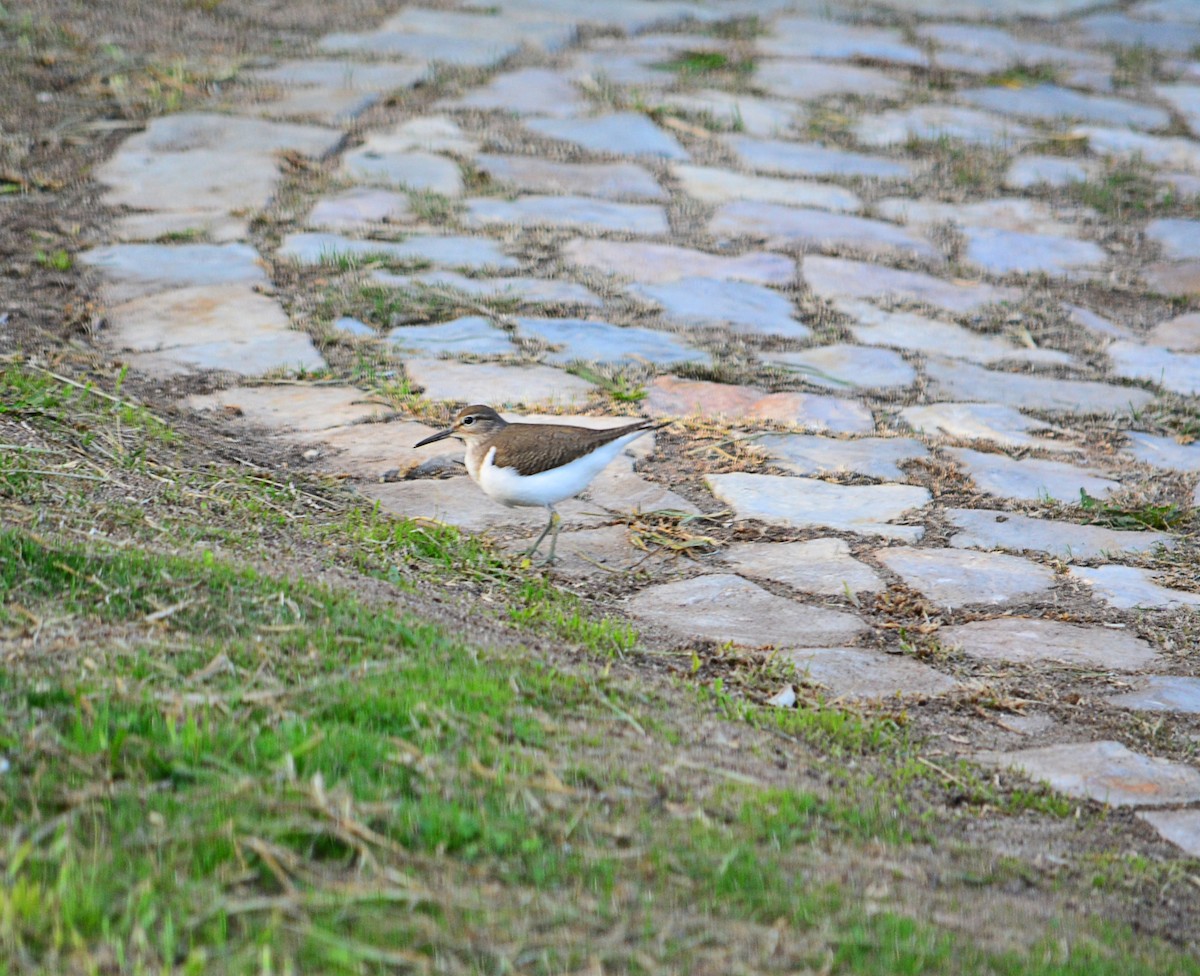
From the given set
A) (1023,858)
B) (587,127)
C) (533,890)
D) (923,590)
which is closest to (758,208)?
(587,127)

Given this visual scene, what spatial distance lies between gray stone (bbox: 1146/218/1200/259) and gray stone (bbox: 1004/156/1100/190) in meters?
0.63

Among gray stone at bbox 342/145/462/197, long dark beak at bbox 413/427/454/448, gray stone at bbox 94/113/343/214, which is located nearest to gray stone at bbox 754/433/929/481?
long dark beak at bbox 413/427/454/448

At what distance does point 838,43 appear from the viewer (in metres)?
10.2

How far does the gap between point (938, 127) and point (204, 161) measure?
4476mm

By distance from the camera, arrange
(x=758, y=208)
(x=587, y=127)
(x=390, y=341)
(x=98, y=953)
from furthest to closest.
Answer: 1. (x=587, y=127)
2. (x=758, y=208)
3. (x=390, y=341)
4. (x=98, y=953)

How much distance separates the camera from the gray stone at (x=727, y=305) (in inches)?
233

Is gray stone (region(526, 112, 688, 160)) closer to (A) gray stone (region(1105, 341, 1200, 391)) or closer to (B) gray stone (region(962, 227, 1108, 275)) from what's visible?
(B) gray stone (region(962, 227, 1108, 275))

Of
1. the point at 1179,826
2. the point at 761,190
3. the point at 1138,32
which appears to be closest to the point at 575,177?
the point at 761,190

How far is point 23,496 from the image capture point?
3.63 m

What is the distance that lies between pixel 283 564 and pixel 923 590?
6.07 feet

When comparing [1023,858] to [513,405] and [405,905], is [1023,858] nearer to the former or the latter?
[405,905]

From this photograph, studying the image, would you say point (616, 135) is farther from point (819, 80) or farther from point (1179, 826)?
point (1179, 826)

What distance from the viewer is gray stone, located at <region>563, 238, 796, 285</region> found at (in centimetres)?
634

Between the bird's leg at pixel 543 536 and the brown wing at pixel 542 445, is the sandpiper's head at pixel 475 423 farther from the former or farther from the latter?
the bird's leg at pixel 543 536
